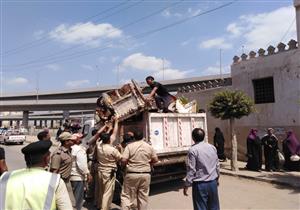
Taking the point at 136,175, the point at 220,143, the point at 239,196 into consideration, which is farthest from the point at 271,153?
the point at 136,175

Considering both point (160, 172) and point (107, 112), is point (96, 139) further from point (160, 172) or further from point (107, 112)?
point (160, 172)

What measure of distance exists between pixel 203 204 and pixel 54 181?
3.42 metres

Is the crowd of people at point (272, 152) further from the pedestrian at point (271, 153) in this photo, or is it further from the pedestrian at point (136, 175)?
the pedestrian at point (136, 175)

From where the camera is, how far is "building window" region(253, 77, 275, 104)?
16234 millimetres

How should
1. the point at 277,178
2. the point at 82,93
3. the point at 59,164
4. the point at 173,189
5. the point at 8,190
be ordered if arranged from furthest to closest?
the point at 82,93 → the point at 277,178 → the point at 173,189 → the point at 59,164 → the point at 8,190

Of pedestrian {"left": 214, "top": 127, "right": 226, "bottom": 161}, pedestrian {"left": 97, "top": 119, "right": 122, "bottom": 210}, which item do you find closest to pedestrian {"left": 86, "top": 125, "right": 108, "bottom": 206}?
pedestrian {"left": 97, "top": 119, "right": 122, "bottom": 210}

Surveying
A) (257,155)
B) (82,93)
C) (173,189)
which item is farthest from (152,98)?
(82,93)

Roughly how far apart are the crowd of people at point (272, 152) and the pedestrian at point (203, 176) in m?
8.70

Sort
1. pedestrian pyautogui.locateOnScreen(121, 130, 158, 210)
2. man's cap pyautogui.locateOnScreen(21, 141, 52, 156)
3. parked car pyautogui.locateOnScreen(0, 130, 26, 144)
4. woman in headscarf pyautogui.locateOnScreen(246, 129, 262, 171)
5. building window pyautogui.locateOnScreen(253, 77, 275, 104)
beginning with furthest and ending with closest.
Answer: parked car pyautogui.locateOnScreen(0, 130, 26, 144)
building window pyautogui.locateOnScreen(253, 77, 275, 104)
woman in headscarf pyautogui.locateOnScreen(246, 129, 262, 171)
pedestrian pyautogui.locateOnScreen(121, 130, 158, 210)
man's cap pyautogui.locateOnScreen(21, 141, 52, 156)

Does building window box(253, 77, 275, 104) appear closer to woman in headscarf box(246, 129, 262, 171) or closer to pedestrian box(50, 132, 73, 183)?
woman in headscarf box(246, 129, 262, 171)

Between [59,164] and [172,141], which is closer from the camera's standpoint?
[59,164]

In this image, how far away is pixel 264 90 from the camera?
654 inches

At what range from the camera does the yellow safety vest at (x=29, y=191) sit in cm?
263

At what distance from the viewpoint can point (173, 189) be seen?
1059cm
